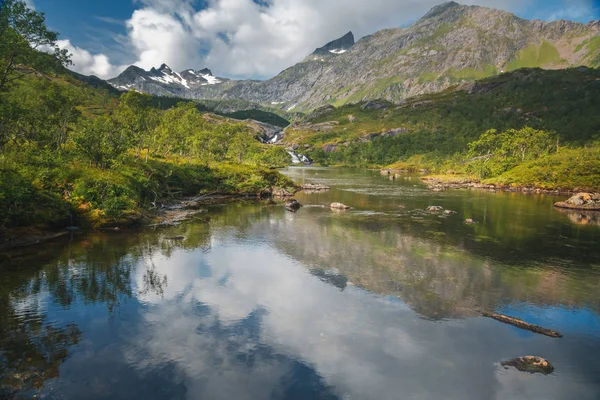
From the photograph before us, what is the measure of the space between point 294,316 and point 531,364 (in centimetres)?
1285

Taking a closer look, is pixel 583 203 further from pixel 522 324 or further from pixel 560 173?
pixel 522 324

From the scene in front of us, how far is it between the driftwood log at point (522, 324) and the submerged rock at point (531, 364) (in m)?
3.96

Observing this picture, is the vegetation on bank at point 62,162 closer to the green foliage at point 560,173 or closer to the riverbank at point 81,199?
the riverbank at point 81,199

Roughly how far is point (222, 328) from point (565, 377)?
1747 centimetres

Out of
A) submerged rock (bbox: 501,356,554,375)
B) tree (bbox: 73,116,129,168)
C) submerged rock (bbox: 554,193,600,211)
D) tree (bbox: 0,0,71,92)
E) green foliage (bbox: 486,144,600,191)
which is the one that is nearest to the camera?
submerged rock (bbox: 501,356,554,375)

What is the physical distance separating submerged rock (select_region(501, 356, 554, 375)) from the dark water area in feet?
1.24

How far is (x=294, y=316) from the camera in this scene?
22766mm

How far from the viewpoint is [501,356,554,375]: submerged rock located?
1694cm

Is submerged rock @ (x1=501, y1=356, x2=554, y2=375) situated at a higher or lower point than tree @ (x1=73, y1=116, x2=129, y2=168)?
lower

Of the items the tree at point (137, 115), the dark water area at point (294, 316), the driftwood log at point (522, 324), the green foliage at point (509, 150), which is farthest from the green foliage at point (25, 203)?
the green foliage at point (509, 150)

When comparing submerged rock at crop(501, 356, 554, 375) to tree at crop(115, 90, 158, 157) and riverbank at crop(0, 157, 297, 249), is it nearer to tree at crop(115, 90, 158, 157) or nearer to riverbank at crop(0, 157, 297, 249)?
riverbank at crop(0, 157, 297, 249)

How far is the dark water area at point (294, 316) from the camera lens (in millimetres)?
15961

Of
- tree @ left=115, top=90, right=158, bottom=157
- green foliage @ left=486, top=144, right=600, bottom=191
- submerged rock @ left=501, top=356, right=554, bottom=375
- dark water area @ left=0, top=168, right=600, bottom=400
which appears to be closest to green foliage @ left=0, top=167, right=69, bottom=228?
dark water area @ left=0, top=168, right=600, bottom=400

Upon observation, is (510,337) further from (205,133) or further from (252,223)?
(205,133)
